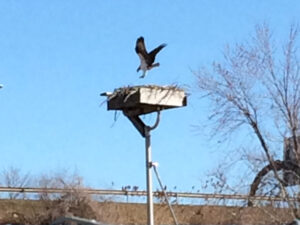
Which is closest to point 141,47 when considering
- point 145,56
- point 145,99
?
point 145,56

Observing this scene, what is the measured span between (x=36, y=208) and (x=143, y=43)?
11.4m

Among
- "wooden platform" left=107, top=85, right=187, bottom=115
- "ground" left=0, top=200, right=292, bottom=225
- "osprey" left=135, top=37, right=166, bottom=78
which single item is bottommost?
"ground" left=0, top=200, right=292, bottom=225

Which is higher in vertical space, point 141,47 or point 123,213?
point 141,47

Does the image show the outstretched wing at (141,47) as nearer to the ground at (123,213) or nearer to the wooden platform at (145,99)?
the wooden platform at (145,99)

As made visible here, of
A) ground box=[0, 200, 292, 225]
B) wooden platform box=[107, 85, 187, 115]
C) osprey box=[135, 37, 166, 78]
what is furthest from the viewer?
ground box=[0, 200, 292, 225]

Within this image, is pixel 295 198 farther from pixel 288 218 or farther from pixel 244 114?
pixel 244 114

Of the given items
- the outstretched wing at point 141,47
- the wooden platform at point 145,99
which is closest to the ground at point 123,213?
the wooden platform at point 145,99

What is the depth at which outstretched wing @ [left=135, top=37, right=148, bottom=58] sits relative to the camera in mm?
14906

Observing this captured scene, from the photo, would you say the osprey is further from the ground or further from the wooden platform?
the ground

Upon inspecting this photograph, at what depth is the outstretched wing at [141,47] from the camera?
48.9ft

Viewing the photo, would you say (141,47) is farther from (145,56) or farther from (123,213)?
(123,213)

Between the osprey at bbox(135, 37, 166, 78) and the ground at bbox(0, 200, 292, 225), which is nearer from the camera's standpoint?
the osprey at bbox(135, 37, 166, 78)

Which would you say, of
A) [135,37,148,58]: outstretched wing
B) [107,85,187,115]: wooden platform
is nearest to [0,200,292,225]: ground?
[107,85,187,115]: wooden platform

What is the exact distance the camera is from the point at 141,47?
15.0 metres
